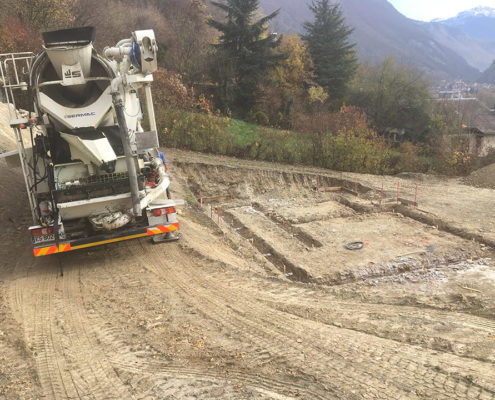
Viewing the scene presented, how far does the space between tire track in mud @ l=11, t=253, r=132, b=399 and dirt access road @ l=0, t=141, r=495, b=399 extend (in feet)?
0.08

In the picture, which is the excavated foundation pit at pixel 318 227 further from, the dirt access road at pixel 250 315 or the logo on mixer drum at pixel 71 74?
the logo on mixer drum at pixel 71 74

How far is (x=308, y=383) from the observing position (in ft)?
14.1

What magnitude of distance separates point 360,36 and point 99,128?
119m

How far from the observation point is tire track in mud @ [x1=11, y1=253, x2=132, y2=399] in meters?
4.27

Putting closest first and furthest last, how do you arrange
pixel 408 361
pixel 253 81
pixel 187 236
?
1. pixel 408 361
2. pixel 187 236
3. pixel 253 81

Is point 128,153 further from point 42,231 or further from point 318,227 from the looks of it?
point 318,227

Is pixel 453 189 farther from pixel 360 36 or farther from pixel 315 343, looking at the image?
pixel 360 36

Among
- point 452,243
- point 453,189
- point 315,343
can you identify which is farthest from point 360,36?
point 315,343

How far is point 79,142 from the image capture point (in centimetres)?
666

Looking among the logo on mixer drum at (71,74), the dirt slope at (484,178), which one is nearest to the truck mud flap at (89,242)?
the logo on mixer drum at (71,74)

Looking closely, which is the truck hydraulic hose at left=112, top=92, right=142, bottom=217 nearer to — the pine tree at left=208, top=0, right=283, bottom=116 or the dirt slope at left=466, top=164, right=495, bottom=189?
the dirt slope at left=466, top=164, right=495, bottom=189

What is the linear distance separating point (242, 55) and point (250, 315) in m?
27.3

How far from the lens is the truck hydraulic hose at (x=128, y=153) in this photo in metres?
6.35

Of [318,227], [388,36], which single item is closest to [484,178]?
[318,227]
